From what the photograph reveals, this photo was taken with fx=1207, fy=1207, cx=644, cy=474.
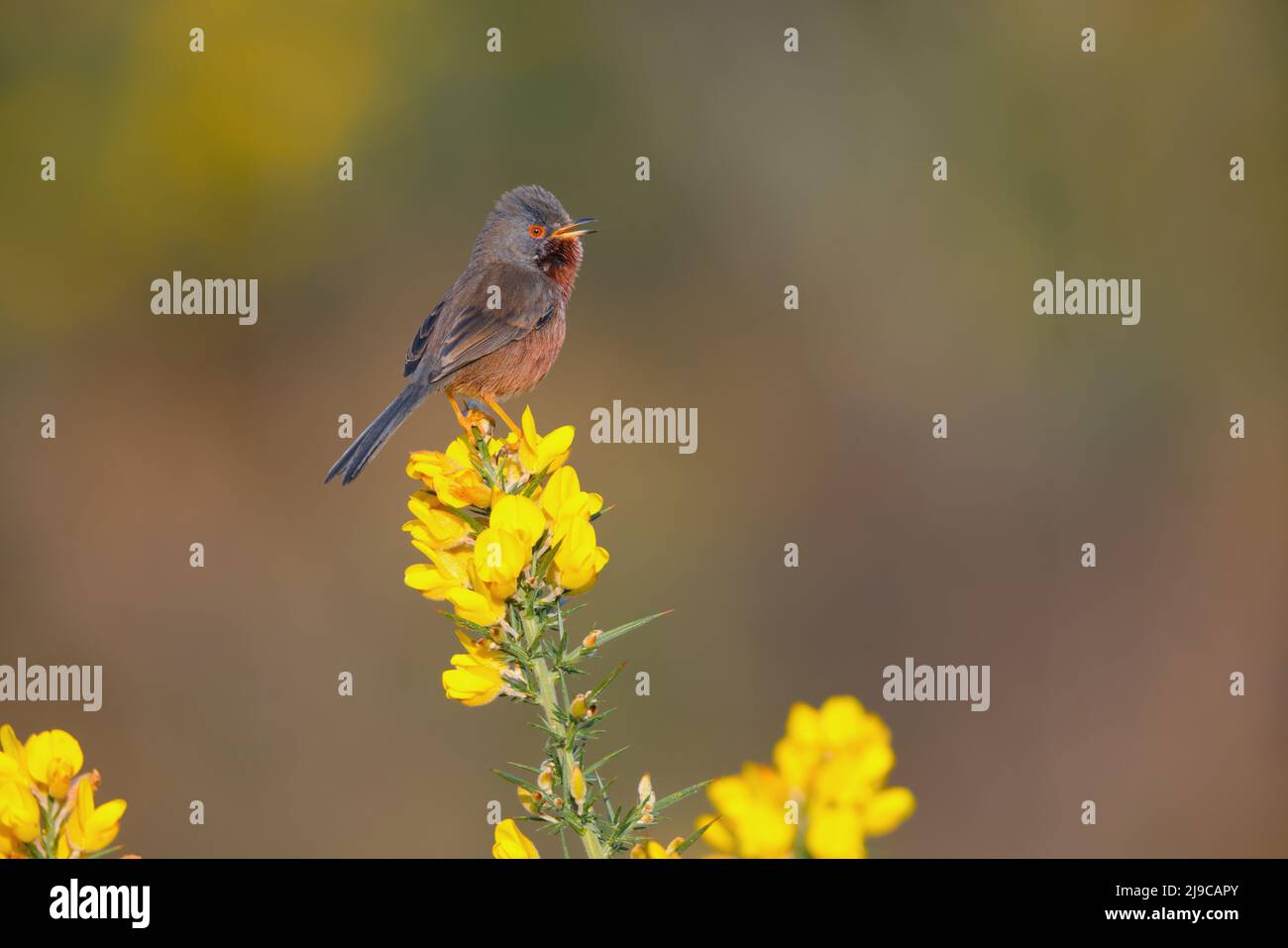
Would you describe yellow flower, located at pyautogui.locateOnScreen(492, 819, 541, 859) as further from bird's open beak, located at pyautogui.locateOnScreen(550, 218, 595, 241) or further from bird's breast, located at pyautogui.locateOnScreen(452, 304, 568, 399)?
bird's open beak, located at pyautogui.locateOnScreen(550, 218, 595, 241)

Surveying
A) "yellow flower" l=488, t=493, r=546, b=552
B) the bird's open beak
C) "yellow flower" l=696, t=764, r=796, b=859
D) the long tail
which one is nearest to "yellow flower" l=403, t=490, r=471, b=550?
"yellow flower" l=488, t=493, r=546, b=552

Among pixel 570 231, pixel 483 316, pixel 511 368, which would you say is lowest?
pixel 511 368

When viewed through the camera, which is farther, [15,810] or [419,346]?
[419,346]

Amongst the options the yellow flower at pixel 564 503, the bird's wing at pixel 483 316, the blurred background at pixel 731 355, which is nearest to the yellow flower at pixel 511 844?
the yellow flower at pixel 564 503

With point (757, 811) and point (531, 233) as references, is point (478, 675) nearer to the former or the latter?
point (757, 811)

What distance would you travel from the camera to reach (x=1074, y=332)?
8477 mm

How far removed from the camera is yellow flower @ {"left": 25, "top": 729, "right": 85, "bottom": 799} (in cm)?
168

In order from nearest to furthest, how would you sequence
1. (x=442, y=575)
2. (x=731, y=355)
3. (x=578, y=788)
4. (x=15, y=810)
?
(x=15, y=810) → (x=578, y=788) → (x=442, y=575) → (x=731, y=355)

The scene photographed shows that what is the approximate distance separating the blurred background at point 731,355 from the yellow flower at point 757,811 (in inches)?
243

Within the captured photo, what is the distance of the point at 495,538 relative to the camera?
1912 millimetres

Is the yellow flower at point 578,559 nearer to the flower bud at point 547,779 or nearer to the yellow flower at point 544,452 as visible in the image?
the yellow flower at point 544,452

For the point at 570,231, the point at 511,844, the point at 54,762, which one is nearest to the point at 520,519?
the point at 511,844

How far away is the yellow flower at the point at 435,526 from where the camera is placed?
206 cm

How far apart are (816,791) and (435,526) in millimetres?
982
